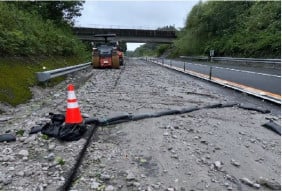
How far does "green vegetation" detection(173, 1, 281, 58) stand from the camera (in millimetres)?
34572

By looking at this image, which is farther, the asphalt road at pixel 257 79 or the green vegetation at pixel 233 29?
the green vegetation at pixel 233 29

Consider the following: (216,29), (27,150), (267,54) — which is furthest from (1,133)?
(216,29)

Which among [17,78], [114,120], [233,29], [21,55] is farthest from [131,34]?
[114,120]

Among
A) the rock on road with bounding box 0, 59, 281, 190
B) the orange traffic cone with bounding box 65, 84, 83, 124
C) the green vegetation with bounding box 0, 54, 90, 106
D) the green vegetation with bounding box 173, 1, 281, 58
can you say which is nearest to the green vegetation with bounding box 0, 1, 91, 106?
the green vegetation with bounding box 0, 54, 90, 106

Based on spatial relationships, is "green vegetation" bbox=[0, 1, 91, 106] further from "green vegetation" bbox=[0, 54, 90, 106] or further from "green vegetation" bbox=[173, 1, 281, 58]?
"green vegetation" bbox=[173, 1, 281, 58]

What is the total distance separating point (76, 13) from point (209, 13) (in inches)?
1088

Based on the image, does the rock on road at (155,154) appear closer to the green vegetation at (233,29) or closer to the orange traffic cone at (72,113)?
the orange traffic cone at (72,113)

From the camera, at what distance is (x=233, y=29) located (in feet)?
168

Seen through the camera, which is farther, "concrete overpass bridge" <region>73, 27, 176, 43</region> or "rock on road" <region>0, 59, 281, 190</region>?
"concrete overpass bridge" <region>73, 27, 176, 43</region>

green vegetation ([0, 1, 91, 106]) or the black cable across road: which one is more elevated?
green vegetation ([0, 1, 91, 106])

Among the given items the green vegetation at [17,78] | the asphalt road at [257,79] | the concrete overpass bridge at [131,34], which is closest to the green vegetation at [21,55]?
the green vegetation at [17,78]

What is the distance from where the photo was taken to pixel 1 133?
6.06 meters

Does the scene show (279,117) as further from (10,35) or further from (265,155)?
(10,35)

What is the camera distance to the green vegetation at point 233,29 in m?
34.6
